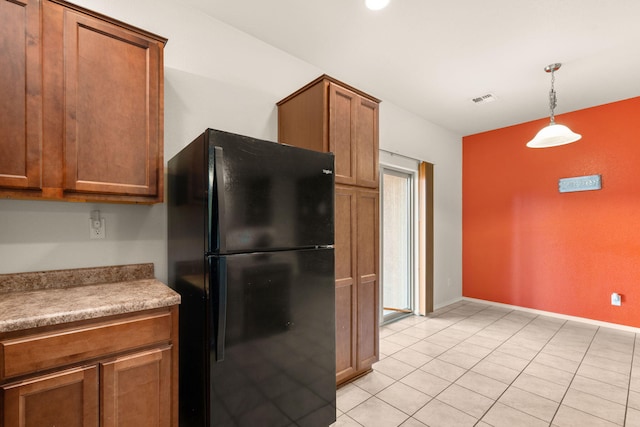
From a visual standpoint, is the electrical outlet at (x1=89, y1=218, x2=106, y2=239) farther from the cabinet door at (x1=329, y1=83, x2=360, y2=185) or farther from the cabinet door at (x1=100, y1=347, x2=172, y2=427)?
the cabinet door at (x1=329, y1=83, x2=360, y2=185)

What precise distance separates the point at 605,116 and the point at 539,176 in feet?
3.17

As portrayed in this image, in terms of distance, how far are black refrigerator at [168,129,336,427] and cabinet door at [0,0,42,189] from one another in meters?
0.62

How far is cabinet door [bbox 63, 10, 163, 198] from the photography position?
4.65 feet

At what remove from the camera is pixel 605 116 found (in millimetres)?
3699

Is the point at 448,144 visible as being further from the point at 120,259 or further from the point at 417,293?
the point at 120,259

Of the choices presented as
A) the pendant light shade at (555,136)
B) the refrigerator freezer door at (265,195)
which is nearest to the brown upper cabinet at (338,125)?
the refrigerator freezer door at (265,195)

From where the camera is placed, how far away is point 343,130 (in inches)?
88.7

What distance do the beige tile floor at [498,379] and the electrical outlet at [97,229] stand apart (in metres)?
1.86

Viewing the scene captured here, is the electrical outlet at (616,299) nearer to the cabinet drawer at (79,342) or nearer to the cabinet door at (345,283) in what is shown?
the cabinet door at (345,283)

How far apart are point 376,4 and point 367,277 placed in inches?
79.2

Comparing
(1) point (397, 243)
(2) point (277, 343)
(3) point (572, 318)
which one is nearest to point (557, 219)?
(3) point (572, 318)

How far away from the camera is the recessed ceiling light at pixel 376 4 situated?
1994 millimetres

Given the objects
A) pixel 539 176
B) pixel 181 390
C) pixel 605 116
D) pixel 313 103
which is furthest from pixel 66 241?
pixel 605 116

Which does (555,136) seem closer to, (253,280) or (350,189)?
(350,189)
